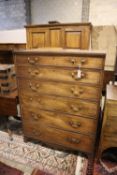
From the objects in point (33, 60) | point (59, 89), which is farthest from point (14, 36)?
point (59, 89)

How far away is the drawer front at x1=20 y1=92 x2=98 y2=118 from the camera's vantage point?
131 centimetres

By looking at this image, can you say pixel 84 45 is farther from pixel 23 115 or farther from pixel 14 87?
pixel 23 115

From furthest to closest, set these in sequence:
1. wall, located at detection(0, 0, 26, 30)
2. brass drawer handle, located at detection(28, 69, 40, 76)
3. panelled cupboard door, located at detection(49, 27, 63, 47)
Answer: wall, located at detection(0, 0, 26, 30) < panelled cupboard door, located at detection(49, 27, 63, 47) < brass drawer handle, located at detection(28, 69, 40, 76)

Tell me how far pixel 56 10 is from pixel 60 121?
396 cm

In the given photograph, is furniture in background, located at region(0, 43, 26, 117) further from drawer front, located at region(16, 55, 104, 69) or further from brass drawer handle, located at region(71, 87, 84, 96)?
brass drawer handle, located at region(71, 87, 84, 96)

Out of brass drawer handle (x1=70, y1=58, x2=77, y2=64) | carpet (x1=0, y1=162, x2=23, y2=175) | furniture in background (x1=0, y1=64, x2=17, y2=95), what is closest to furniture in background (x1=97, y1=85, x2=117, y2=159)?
brass drawer handle (x1=70, y1=58, x2=77, y2=64)

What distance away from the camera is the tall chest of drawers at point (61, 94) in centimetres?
122

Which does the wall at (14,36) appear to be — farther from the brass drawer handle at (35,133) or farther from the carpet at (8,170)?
the carpet at (8,170)

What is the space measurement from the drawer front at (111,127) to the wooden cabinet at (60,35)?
5.89ft

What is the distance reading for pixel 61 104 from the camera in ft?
4.64

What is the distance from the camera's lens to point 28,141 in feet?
6.02

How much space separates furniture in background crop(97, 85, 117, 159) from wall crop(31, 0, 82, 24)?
3.50m

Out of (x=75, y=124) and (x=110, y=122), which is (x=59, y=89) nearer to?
(x=75, y=124)

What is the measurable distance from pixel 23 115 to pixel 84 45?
6.07 ft
